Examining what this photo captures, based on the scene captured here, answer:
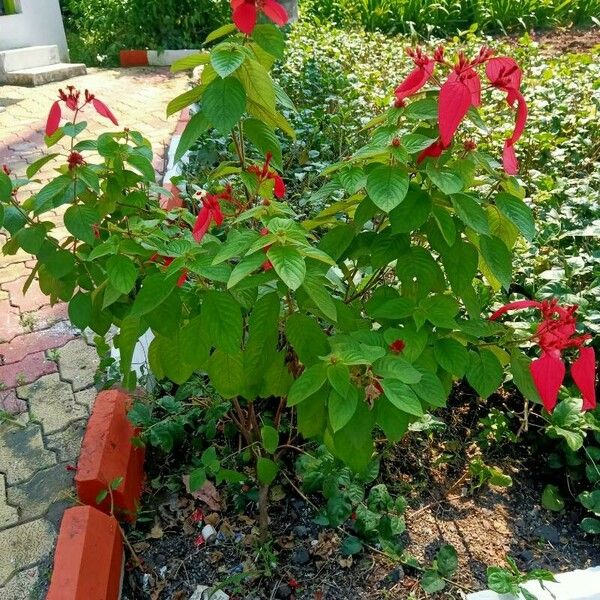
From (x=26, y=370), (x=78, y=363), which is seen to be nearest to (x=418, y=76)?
(x=78, y=363)

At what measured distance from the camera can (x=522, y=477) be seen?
2.33 m

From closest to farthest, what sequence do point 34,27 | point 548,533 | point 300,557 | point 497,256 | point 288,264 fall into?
point 288,264 → point 497,256 → point 300,557 → point 548,533 → point 34,27

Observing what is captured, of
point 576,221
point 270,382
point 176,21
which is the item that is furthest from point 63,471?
point 176,21

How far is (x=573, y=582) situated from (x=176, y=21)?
304 inches

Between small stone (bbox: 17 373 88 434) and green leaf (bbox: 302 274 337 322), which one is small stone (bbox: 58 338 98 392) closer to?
small stone (bbox: 17 373 88 434)

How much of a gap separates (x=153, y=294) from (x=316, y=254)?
1.14 feet

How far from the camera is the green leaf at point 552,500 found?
219 cm

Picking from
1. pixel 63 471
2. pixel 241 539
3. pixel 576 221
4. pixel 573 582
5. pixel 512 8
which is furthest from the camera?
pixel 512 8

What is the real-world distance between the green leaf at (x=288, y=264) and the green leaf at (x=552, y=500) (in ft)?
4.94

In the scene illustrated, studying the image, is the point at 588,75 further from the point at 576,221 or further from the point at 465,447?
the point at 465,447

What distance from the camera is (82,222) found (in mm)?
1632

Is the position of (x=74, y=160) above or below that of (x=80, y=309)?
above

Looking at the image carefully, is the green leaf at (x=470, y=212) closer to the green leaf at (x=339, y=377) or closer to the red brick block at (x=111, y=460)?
the green leaf at (x=339, y=377)

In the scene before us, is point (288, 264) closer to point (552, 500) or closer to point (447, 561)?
point (447, 561)
